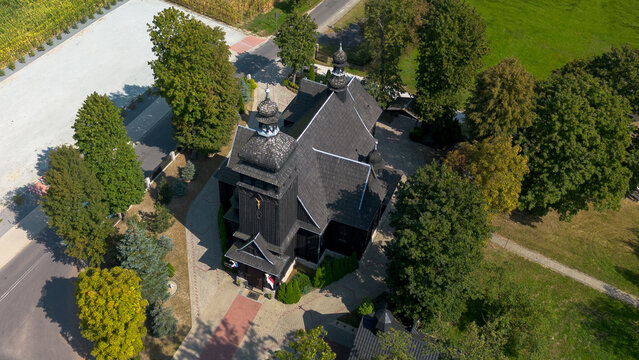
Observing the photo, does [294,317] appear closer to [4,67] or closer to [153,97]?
[153,97]

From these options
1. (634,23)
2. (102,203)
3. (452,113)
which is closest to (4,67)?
(102,203)

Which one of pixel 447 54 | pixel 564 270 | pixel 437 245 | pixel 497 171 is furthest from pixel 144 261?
pixel 564 270

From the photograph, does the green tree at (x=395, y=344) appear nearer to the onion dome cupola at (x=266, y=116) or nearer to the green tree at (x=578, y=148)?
the onion dome cupola at (x=266, y=116)

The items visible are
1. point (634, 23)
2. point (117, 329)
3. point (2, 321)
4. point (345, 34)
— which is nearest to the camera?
point (117, 329)

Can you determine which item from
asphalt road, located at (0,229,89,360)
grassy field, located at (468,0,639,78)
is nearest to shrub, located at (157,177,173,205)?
asphalt road, located at (0,229,89,360)

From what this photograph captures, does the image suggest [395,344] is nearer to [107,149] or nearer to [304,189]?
[304,189]
